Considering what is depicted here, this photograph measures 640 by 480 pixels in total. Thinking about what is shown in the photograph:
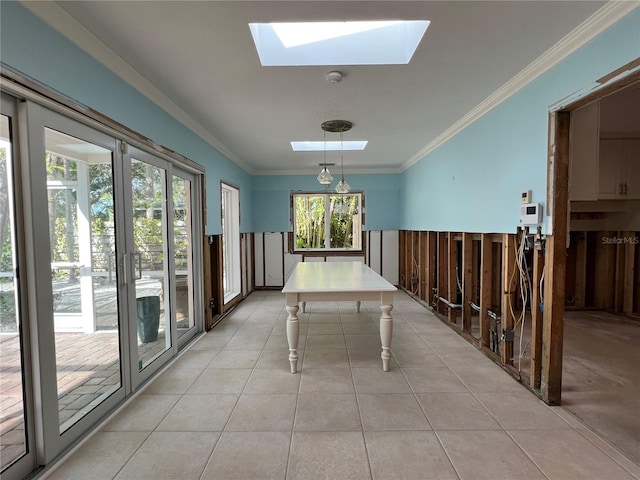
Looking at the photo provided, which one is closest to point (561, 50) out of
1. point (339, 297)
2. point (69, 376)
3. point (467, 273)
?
point (467, 273)

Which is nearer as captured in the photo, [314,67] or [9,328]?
[9,328]

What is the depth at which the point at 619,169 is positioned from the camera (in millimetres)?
3926

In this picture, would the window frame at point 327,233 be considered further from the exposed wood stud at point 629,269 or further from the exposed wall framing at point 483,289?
the exposed wood stud at point 629,269

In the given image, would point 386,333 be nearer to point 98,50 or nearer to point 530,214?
point 530,214

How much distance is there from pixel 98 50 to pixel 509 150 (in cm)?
312

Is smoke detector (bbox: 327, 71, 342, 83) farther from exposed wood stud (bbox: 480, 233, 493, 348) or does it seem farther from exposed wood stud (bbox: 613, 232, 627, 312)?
exposed wood stud (bbox: 613, 232, 627, 312)

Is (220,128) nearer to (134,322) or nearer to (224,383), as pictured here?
(134,322)

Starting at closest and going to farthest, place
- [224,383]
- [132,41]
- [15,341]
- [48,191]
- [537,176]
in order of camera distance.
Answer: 1. [15,341]
2. [48,191]
3. [132,41]
4. [537,176]
5. [224,383]

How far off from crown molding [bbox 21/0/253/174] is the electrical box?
10.2 ft

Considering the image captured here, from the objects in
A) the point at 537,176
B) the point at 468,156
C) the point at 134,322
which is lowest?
the point at 134,322

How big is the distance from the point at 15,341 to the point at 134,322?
808mm

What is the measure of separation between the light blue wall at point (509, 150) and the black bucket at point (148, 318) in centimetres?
335

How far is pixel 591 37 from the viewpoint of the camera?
1.78 meters

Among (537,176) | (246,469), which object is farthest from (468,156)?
(246,469)
